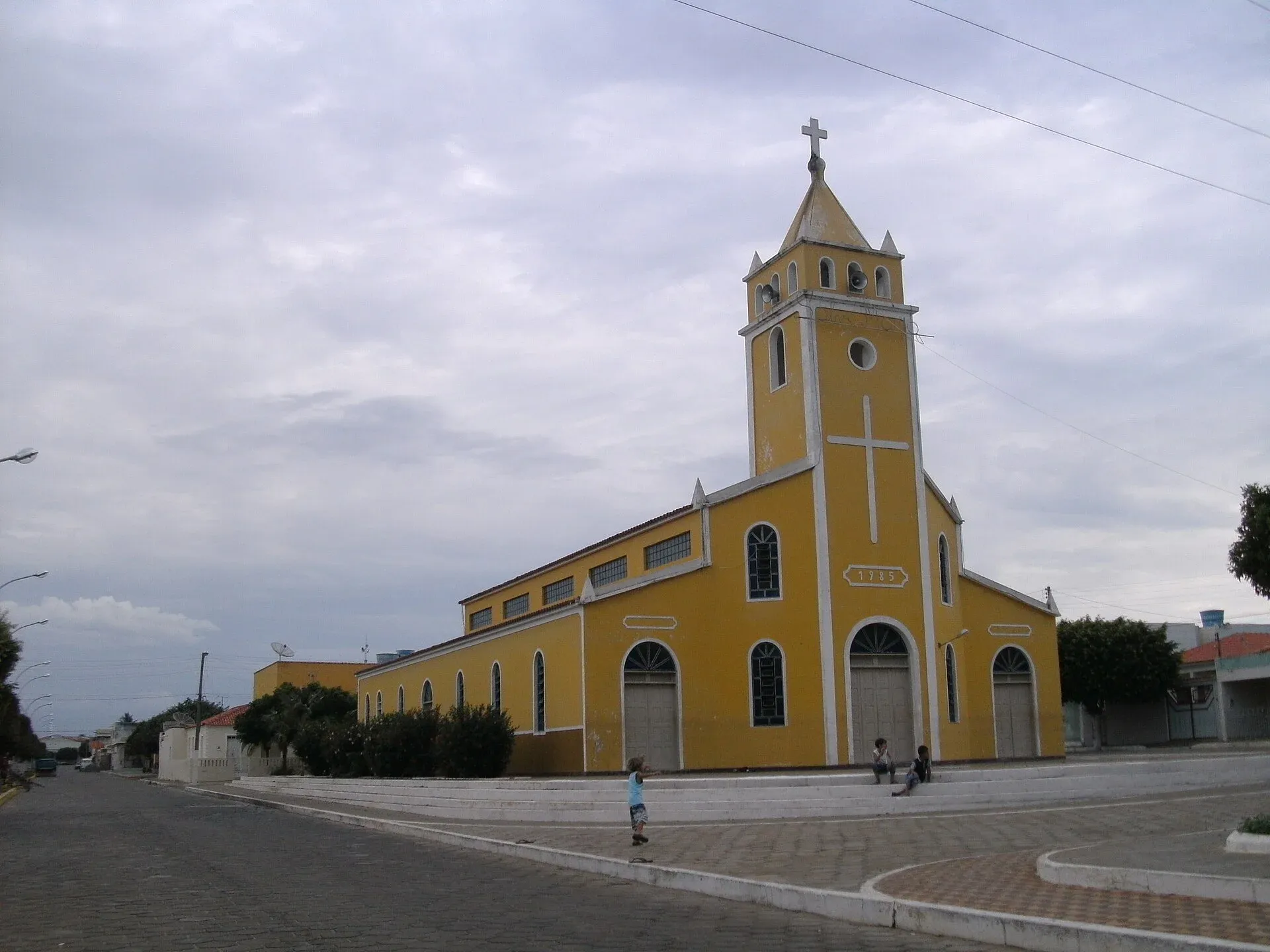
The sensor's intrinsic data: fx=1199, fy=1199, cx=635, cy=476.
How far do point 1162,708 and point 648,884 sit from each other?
135 ft

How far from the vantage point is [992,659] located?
105 feet

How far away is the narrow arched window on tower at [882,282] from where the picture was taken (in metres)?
32.0

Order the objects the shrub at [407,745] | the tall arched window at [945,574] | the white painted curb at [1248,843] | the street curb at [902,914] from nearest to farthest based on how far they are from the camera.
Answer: the street curb at [902,914] → the white painted curb at [1248,843] → the tall arched window at [945,574] → the shrub at [407,745]

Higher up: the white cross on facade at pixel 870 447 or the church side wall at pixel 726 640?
the white cross on facade at pixel 870 447

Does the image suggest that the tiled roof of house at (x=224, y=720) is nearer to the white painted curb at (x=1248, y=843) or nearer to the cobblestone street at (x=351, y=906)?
the cobblestone street at (x=351, y=906)

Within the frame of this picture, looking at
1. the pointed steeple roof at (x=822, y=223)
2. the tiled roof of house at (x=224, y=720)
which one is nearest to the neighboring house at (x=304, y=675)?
the tiled roof of house at (x=224, y=720)

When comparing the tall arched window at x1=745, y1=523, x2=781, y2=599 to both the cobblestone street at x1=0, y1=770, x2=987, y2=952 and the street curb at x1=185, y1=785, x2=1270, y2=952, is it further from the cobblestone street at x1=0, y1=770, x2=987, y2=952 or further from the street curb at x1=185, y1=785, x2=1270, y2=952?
the street curb at x1=185, y1=785, x2=1270, y2=952

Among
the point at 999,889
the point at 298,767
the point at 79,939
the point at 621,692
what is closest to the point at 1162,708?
the point at 621,692

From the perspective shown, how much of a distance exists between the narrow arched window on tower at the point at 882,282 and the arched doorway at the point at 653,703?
11.3 metres

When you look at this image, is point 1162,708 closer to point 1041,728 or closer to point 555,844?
point 1041,728

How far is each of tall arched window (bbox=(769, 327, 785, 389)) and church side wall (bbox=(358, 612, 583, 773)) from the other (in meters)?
8.36

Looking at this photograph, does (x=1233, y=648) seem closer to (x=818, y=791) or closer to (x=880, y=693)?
(x=880, y=693)

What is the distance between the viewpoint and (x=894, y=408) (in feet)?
102

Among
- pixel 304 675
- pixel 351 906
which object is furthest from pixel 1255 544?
pixel 304 675
